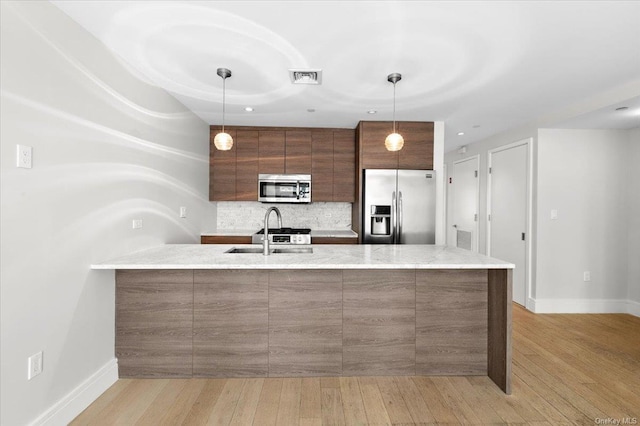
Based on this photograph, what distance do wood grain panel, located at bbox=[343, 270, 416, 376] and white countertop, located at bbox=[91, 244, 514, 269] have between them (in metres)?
0.17

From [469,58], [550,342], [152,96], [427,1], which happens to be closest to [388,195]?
[469,58]

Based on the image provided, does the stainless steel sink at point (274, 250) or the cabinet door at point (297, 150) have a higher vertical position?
the cabinet door at point (297, 150)

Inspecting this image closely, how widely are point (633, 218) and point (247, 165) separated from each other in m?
4.85

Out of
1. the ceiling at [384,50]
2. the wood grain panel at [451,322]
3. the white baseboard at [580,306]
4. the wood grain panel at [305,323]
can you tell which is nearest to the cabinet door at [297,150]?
the ceiling at [384,50]

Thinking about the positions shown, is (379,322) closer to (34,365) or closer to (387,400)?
(387,400)

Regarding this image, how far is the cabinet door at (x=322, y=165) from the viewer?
454 cm

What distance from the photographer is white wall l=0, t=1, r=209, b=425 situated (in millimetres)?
1589

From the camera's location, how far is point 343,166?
4547 millimetres

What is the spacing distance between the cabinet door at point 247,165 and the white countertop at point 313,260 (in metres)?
1.87

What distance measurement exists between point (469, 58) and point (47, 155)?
9.12 feet

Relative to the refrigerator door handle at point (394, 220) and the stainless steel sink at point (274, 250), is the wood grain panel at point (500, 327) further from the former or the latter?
the refrigerator door handle at point (394, 220)

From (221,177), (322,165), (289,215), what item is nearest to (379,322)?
(322,165)

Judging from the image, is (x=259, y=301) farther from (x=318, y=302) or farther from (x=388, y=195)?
(x=388, y=195)

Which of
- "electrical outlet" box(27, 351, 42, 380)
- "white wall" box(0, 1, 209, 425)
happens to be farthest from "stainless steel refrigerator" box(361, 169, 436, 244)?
"electrical outlet" box(27, 351, 42, 380)
